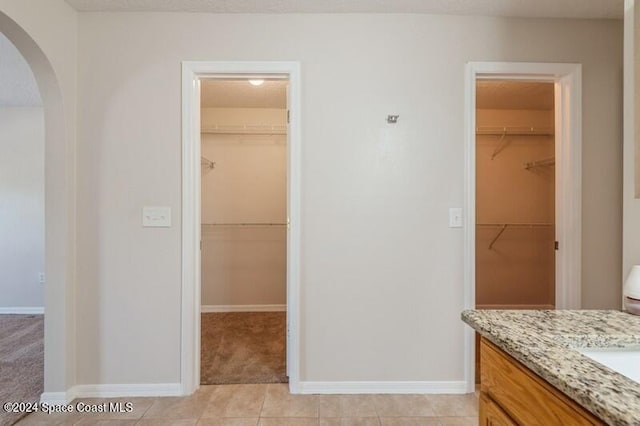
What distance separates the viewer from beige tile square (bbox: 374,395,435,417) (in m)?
1.78

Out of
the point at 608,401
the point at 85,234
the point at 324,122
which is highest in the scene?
the point at 324,122

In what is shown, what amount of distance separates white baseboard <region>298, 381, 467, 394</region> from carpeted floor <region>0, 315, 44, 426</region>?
1680 millimetres

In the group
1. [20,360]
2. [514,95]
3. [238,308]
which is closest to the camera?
Result: [20,360]

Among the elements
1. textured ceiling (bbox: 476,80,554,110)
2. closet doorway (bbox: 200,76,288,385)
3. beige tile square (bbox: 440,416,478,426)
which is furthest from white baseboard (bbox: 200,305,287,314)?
textured ceiling (bbox: 476,80,554,110)

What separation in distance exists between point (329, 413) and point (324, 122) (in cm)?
175

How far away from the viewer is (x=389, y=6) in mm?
1904

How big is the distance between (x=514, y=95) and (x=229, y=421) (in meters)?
3.65

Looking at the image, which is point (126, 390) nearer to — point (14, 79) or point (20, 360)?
point (20, 360)

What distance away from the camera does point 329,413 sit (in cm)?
178

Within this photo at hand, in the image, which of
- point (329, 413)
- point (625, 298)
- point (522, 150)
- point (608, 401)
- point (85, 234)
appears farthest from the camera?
point (522, 150)

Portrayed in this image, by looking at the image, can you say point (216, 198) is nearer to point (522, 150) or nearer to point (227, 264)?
point (227, 264)

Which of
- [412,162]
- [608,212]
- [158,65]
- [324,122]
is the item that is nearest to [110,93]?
[158,65]

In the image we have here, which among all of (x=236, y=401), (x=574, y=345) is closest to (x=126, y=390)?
(x=236, y=401)

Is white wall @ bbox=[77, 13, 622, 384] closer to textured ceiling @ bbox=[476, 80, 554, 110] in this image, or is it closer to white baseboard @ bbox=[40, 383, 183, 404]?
white baseboard @ bbox=[40, 383, 183, 404]
